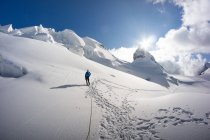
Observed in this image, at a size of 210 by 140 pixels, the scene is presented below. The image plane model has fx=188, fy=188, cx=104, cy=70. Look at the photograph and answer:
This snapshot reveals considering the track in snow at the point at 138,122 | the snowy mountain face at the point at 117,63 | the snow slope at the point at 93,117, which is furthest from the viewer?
the snowy mountain face at the point at 117,63

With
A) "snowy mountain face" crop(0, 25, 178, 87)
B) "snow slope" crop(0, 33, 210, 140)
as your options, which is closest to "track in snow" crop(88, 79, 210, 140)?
A: "snow slope" crop(0, 33, 210, 140)

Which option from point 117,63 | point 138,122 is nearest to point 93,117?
point 138,122

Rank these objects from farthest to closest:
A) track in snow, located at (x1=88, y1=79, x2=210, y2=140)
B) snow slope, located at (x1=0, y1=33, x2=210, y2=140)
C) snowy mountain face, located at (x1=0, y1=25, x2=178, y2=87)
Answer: snowy mountain face, located at (x1=0, y1=25, x2=178, y2=87) < track in snow, located at (x1=88, y1=79, x2=210, y2=140) < snow slope, located at (x1=0, y1=33, x2=210, y2=140)

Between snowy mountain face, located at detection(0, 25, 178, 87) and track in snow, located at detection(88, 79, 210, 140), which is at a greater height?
snowy mountain face, located at detection(0, 25, 178, 87)

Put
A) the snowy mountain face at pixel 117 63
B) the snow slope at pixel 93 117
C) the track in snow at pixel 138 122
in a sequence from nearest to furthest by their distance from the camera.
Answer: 1. the snow slope at pixel 93 117
2. the track in snow at pixel 138 122
3. the snowy mountain face at pixel 117 63

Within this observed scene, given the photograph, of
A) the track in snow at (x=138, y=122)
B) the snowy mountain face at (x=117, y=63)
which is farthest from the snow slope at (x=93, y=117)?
the snowy mountain face at (x=117, y=63)

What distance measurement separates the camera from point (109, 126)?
12.5 metres

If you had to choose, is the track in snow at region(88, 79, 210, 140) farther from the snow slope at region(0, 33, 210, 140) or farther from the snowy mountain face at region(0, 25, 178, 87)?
the snowy mountain face at region(0, 25, 178, 87)

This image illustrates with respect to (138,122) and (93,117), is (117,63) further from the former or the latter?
(138,122)

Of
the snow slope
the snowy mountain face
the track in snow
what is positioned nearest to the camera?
the snow slope

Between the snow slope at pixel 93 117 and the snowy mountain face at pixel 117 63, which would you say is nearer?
the snow slope at pixel 93 117

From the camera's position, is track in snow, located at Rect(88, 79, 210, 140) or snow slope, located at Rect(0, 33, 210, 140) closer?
snow slope, located at Rect(0, 33, 210, 140)

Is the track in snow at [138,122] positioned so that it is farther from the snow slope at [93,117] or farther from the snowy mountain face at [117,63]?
the snowy mountain face at [117,63]

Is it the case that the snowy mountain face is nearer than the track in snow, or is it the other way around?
the track in snow
